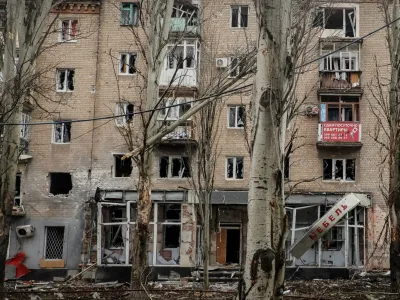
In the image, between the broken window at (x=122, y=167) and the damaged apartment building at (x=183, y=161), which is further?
the broken window at (x=122, y=167)

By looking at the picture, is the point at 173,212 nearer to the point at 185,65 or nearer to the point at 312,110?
the point at 185,65

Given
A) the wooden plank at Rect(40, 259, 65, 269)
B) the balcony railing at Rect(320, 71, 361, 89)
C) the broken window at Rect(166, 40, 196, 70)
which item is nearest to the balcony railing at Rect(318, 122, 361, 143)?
the balcony railing at Rect(320, 71, 361, 89)

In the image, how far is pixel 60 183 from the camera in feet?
82.4

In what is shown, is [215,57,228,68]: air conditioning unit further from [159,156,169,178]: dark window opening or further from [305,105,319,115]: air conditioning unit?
[159,156,169,178]: dark window opening

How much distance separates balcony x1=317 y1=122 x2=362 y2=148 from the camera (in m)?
23.2

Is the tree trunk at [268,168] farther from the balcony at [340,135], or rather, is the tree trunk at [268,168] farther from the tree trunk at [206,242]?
the balcony at [340,135]

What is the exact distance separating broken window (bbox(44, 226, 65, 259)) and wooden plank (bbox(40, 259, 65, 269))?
0.48 meters

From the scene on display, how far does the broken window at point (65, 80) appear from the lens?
25141 mm

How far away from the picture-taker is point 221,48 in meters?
25.0

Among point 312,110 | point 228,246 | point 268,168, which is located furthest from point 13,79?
point 312,110

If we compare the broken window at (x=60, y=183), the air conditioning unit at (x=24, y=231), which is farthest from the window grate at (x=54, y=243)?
the broken window at (x=60, y=183)

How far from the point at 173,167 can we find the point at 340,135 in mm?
8046

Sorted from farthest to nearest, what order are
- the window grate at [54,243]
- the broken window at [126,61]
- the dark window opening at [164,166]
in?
the broken window at [126,61] < the dark window opening at [164,166] < the window grate at [54,243]

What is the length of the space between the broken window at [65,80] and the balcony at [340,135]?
40.8 feet
